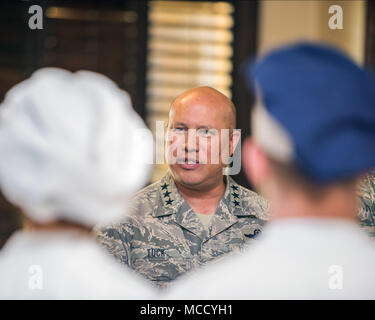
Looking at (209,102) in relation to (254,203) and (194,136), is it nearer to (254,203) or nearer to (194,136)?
(194,136)

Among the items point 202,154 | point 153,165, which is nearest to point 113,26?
point 153,165

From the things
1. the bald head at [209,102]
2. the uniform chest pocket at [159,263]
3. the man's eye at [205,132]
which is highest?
the bald head at [209,102]

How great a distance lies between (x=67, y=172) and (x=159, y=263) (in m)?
0.93

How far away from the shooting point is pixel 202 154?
210cm

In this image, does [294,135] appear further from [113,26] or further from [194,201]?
[113,26]

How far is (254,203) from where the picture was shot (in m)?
2.16

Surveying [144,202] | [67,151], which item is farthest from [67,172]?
[144,202]

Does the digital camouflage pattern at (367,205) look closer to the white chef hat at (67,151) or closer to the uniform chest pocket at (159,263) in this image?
the uniform chest pocket at (159,263)

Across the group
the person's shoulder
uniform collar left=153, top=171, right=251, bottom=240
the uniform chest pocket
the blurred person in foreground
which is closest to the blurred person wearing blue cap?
the blurred person in foreground

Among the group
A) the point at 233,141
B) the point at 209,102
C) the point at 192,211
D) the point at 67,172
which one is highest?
the point at 209,102

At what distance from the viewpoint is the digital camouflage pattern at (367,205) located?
194 cm

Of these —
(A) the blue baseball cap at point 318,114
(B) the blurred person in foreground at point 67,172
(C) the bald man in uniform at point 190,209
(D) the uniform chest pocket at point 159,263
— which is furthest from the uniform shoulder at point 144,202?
(A) the blue baseball cap at point 318,114

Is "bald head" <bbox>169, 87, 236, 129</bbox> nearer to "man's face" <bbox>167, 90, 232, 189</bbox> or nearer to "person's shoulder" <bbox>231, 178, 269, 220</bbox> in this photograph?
"man's face" <bbox>167, 90, 232, 189</bbox>

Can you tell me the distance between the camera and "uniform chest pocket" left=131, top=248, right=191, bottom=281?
1.90 meters
